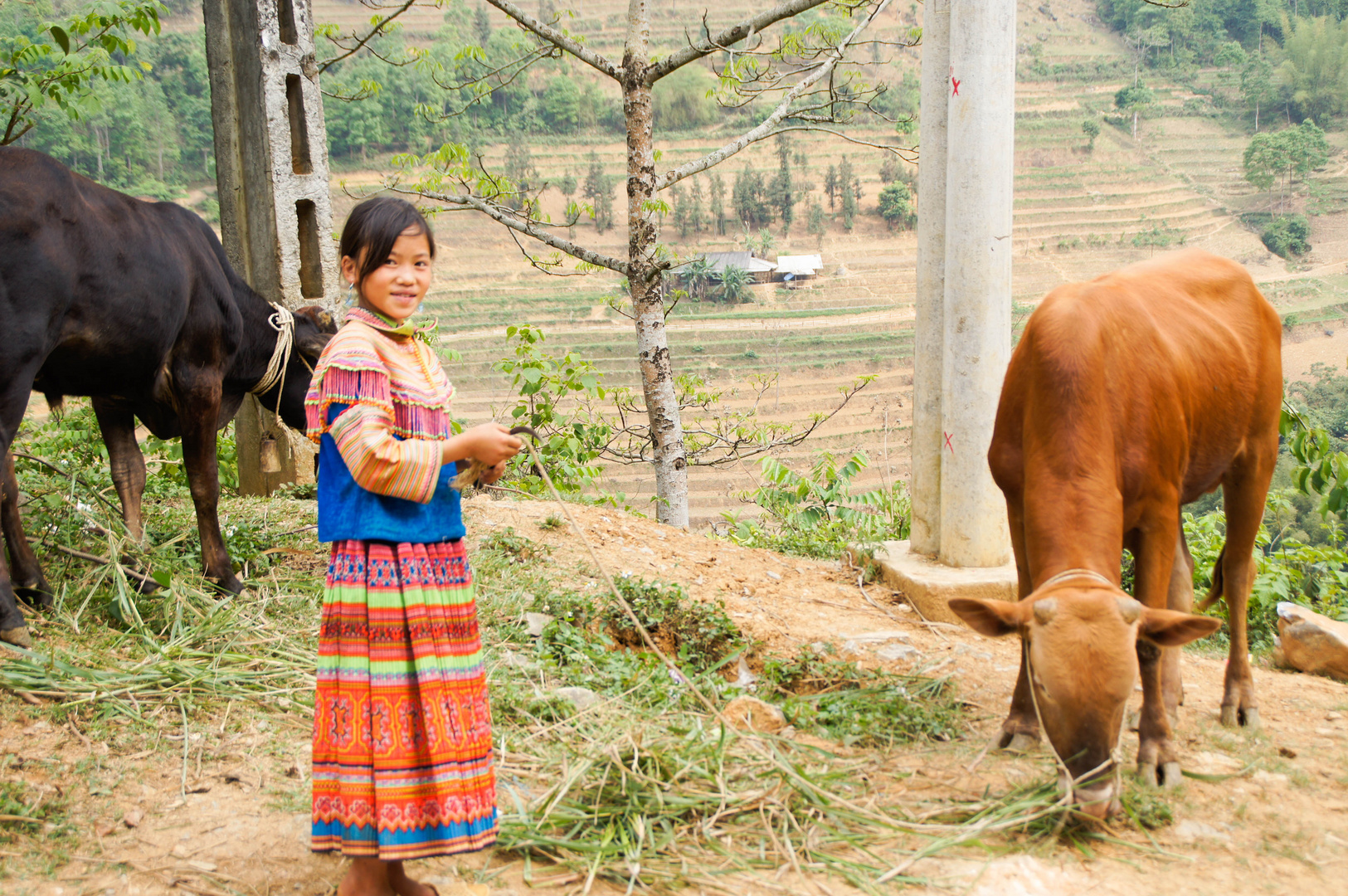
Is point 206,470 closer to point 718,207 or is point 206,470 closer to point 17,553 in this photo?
point 17,553

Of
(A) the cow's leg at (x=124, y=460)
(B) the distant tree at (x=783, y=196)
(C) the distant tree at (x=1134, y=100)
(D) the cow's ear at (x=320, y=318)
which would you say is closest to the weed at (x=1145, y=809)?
(D) the cow's ear at (x=320, y=318)

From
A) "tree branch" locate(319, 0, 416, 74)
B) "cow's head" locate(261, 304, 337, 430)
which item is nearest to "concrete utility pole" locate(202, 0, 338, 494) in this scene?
"tree branch" locate(319, 0, 416, 74)

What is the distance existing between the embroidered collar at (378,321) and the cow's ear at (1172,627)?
2142 millimetres

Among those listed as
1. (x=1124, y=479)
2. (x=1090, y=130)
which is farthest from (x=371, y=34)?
(x=1090, y=130)

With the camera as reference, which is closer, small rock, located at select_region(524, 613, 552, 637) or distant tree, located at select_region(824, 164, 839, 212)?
small rock, located at select_region(524, 613, 552, 637)

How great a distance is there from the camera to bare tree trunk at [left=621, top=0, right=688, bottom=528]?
732 cm

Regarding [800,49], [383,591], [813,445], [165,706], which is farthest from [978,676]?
[813,445]

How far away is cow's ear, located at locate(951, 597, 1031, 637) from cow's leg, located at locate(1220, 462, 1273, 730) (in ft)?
4.91

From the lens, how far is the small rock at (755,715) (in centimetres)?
326

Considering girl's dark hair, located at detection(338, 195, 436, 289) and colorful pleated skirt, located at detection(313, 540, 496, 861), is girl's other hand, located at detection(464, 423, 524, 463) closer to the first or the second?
colorful pleated skirt, located at detection(313, 540, 496, 861)

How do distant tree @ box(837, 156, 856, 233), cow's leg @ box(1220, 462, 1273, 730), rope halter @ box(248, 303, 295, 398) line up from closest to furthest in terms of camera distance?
cow's leg @ box(1220, 462, 1273, 730) < rope halter @ box(248, 303, 295, 398) < distant tree @ box(837, 156, 856, 233)

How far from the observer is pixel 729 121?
74.1 metres

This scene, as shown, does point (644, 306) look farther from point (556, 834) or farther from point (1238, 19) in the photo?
point (1238, 19)

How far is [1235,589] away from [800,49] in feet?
20.9
